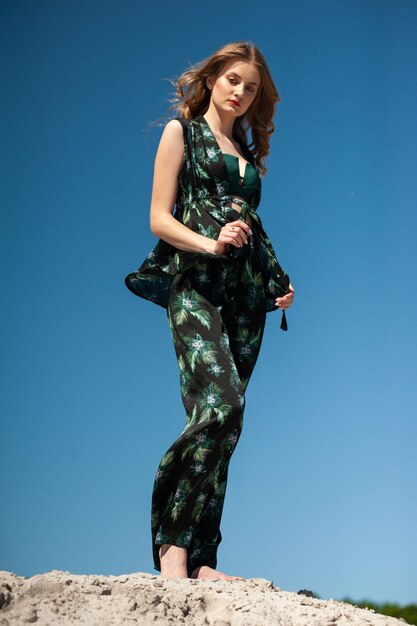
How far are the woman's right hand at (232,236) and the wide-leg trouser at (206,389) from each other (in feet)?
0.44

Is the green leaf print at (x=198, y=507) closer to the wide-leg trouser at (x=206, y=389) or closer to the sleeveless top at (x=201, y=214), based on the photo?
the wide-leg trouser at (x=206, y=389)

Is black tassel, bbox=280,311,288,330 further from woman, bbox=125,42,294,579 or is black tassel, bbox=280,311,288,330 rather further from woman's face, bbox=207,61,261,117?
woman's face, bbox=207,61,261,117

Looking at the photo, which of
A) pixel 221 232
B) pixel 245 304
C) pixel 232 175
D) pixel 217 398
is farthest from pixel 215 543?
pixel 232 175

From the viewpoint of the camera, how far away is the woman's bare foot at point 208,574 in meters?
3.65

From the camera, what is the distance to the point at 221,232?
3.85 m

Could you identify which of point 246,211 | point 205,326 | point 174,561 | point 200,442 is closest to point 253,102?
point 246,211

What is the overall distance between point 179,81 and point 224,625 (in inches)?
106

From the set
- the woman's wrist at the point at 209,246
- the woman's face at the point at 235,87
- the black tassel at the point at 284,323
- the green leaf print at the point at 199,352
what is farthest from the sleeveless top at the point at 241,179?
the green leaf print at the point at 199,352

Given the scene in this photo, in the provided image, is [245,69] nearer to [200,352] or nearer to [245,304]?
[245,304]

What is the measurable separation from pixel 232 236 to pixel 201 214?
0.31 meters

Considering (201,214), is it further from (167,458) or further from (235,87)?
(167,458)

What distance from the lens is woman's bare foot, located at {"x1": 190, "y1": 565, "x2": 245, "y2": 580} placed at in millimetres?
3647

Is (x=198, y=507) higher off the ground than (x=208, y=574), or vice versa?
(x=198, y=507)

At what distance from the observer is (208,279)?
3.98m
